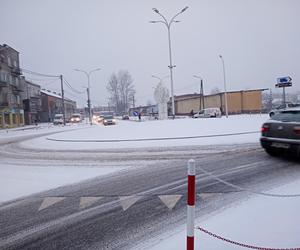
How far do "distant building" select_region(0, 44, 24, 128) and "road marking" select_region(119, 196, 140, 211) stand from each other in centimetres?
5728

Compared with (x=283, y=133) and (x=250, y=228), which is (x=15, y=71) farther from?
(x=250, y=228)

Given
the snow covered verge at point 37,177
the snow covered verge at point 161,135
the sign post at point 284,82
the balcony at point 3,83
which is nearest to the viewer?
the snow covered verge at point 37,177

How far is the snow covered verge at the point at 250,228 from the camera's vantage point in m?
4.03

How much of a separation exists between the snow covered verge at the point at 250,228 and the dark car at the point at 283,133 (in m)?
3.33

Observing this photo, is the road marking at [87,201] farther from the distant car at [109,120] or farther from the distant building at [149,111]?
the distant building at [149,111]

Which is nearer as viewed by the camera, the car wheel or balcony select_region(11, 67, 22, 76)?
the car wheel

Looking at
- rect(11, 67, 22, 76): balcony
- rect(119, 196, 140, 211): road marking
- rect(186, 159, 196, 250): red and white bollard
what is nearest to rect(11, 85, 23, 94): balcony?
rect(11, 67, 22, 76): balcony

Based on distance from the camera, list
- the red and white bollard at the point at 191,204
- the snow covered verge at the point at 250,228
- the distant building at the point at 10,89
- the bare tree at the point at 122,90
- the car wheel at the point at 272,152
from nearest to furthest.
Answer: the red and white bollard at the point at 191,204 < the snow covered verge at the point at 250,228 < the car wheel at the point at 272,152 < the distant building at the point at 10,89 < the bare tree at the point at 122,90

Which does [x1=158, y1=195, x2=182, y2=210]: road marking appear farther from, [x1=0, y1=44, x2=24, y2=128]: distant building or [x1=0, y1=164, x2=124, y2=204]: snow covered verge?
[x1=0, y1=44, x2=24, y2=128]: distant building

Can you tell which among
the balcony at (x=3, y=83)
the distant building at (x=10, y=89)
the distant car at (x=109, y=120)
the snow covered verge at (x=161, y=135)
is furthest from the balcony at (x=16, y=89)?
the snow covered verge at (x=161, y=135)

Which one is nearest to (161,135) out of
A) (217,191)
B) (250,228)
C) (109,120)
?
(217,191)

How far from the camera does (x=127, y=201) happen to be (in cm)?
608

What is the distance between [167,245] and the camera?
413 centimetres

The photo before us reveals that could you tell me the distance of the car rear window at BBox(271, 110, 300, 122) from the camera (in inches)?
344
